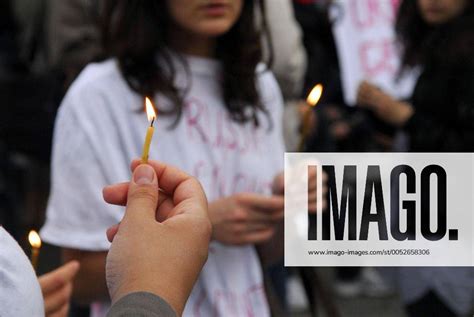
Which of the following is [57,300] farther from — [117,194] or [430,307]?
[430,307]

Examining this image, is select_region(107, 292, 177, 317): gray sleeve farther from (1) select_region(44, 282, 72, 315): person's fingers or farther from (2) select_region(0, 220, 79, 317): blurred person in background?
(1) select_region(44, 282, 72, 315): person's fingers

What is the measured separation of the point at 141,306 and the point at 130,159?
28.4 inches

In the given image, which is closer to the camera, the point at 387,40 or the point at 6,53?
the point at 387,40

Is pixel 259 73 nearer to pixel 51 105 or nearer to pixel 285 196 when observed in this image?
pixel 285 196

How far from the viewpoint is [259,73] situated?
1.66m

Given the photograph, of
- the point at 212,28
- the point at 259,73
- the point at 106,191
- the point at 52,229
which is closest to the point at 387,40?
the point at 259,73

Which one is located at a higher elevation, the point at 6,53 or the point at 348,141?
the point at 6,53

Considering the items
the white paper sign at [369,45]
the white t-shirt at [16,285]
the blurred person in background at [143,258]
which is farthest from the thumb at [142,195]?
the white paper sign at [369,45]

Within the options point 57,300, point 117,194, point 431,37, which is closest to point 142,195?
point 117,194

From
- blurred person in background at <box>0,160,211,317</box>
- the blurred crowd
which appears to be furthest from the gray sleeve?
the blurred crowd

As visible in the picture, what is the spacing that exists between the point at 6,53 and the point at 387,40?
116 centimetres

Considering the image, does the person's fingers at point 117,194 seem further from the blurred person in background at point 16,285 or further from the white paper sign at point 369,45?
the white paper sign at point 369,45

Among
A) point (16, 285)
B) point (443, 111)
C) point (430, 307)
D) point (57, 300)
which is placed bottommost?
point (430, 307)

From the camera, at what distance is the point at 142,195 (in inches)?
31.1
